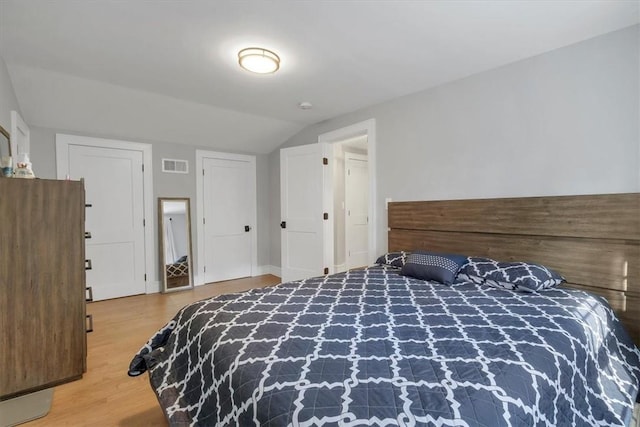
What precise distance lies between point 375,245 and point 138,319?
2716mm

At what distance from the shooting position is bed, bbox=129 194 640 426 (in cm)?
92

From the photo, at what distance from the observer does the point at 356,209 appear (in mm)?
5637

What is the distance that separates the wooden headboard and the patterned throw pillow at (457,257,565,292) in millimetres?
172

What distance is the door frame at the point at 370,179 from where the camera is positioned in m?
3.48

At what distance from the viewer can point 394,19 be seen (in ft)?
6.09

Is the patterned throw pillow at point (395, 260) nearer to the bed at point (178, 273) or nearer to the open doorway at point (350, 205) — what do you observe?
the open doorway at point (350, 205)

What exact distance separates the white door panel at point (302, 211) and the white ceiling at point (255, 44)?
0.85 meters

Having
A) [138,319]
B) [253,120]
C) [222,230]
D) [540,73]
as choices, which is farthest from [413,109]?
[138,319]

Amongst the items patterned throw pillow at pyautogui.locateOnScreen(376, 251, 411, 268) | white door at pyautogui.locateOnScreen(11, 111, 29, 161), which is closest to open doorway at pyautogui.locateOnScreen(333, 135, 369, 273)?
patterned throw pillow at pyautogui.locateOnScreen(376, 251, 411, 268)

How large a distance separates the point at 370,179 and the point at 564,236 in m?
1.87

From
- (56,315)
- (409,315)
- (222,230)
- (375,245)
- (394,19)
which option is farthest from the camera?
(222,230)

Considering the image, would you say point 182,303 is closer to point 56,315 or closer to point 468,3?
point 56,315

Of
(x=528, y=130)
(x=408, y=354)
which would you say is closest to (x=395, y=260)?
(x=528, y=130)

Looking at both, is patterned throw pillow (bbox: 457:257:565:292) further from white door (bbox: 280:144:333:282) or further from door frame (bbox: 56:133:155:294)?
door frame (bbox: 56:133:155:294)
